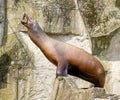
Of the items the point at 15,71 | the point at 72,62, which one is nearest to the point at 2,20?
the point at 15,71

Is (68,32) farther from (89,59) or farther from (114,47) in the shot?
(89,59)

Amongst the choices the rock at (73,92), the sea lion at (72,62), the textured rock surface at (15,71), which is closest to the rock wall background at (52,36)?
the textured rock surface at (15,71)

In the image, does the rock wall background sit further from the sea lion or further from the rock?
the rock

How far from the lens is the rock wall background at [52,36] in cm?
657

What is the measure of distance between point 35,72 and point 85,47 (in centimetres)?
92

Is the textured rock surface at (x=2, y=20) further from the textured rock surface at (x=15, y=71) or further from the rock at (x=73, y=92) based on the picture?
the rock at (x=73, y=92)

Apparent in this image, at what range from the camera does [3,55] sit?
657 centimetres

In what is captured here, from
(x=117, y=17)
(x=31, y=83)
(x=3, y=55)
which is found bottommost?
(x=31, y=83)

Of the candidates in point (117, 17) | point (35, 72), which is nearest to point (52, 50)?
point (35, 72)

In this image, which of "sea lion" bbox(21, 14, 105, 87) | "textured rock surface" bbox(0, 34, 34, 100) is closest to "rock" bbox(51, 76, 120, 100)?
"sea lion" bbox(21, 14, 105, 87)

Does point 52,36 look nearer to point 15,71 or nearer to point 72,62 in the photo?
point 15,71

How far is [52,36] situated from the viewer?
686 centimetres

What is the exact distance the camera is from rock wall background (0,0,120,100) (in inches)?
259

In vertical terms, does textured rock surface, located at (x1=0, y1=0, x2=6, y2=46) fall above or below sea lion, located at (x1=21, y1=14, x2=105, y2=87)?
above
